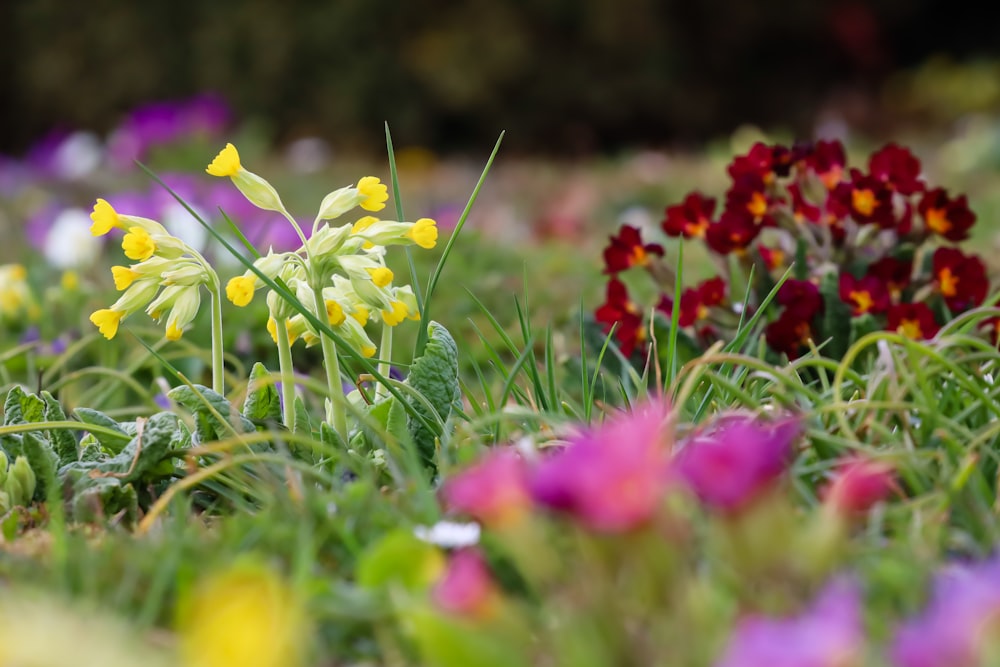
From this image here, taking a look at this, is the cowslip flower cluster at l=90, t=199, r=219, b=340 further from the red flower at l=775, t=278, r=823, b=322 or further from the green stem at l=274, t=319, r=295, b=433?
the red flower at l=775, t=278, r=823, b=322

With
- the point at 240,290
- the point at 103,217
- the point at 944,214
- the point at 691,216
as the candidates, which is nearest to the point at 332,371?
the point at 240,290

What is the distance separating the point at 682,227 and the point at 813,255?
0.22 m

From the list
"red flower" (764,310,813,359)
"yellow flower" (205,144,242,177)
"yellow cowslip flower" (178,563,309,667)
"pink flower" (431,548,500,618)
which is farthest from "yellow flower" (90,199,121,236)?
"red flower" (764,310,813,359)

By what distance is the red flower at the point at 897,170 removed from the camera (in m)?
1.69

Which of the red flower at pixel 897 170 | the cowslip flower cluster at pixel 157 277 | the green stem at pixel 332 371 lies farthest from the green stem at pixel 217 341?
the red flower at pixel 897 170

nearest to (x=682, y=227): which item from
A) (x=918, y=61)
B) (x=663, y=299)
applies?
(x=663, y=299)

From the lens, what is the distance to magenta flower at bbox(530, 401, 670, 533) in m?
0.68

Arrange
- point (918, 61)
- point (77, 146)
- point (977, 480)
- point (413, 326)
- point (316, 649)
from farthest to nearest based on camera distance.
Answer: point (918, 61), point (77, 146), point (413, 326), point (977, 480), point (316, 649)

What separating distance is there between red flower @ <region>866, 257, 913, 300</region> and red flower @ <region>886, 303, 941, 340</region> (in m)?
0.09

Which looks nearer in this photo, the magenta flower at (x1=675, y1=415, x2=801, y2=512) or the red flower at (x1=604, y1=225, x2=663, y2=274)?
the magenta flower at (x1=675, y1=415, x2=801, y2=512)

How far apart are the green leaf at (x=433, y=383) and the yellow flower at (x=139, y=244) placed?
0.32 meters

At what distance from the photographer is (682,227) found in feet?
5.81

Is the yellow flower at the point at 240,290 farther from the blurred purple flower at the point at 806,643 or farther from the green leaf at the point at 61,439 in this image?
the blurred purple flower at the point at 806,643

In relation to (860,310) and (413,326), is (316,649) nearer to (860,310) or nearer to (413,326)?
(860,310)
